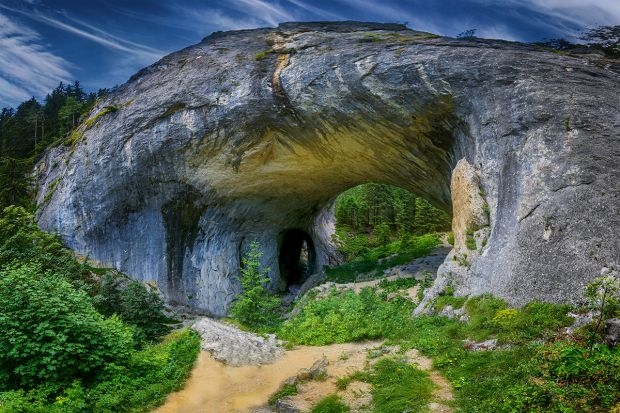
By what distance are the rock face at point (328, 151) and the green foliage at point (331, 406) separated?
5.34 meters

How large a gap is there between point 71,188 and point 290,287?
14546mm

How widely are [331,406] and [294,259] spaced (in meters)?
26.6

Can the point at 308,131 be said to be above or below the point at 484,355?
above

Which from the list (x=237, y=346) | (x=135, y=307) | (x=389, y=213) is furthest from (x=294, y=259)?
(x=237, y=346)

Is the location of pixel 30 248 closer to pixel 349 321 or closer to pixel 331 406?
pixel 349 321

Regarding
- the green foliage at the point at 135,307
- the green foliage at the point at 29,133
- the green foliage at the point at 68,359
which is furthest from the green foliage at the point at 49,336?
the green foliage at the point at 29,133

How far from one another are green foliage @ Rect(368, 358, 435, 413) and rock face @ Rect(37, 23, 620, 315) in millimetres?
3805

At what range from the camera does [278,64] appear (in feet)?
70.3

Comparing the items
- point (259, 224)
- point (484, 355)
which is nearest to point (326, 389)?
point (484, 355)

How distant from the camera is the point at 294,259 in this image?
3541 cm

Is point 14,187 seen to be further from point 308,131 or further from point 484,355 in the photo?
point 484,355

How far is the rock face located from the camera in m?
12.1

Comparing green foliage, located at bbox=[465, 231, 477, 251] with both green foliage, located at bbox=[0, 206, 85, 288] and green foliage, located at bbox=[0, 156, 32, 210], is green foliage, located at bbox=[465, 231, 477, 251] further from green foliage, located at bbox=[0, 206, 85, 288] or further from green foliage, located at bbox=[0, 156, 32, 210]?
green foliage, located at bbox=[0, 156, 32, 210]

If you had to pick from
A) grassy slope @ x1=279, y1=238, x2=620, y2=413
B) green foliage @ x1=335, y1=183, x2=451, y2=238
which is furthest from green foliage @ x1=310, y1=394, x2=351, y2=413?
green foliage @ x1=335, y1=183, x2=451, y2=238
